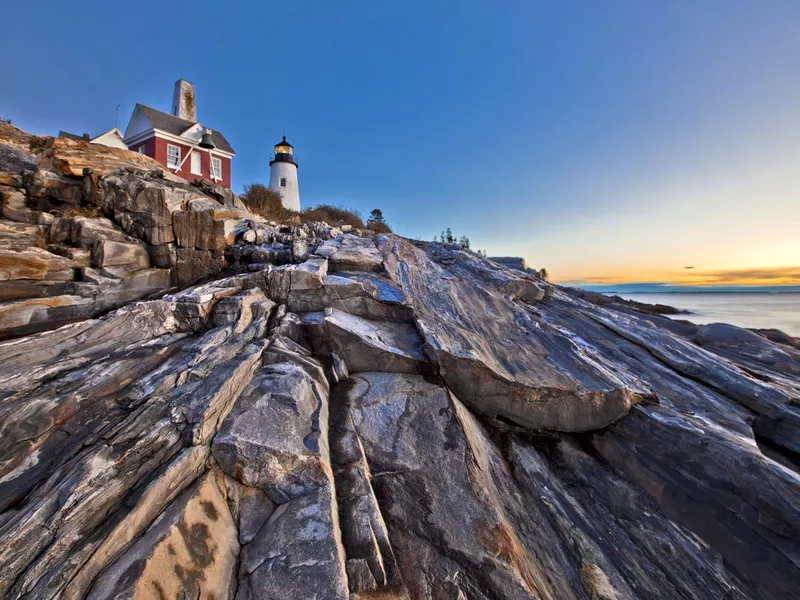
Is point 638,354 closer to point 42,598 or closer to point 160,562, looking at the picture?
point 160,562

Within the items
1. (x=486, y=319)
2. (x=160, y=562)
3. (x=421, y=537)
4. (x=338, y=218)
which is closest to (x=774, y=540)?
(x=421, y=537)

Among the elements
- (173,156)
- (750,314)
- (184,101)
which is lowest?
(750,314)

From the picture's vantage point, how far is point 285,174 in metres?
36.2

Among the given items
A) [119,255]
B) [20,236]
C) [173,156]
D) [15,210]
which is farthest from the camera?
[173,156]

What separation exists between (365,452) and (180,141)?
36.9 m

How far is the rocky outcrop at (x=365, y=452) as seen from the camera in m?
3.57

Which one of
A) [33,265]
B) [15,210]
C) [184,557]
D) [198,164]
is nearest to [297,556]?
[184,557]

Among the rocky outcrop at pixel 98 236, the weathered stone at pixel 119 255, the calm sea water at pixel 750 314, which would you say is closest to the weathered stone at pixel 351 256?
the rocky outcrop at pixel 98 236

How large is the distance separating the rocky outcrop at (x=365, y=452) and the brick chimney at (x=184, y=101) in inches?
1279

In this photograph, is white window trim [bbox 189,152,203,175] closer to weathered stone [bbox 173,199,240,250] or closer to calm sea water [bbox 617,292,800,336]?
weathered stone [bbox 173,199,240,250]

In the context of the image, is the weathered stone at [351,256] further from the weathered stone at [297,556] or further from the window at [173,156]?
the window at [173,156]

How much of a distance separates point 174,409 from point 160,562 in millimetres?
2047

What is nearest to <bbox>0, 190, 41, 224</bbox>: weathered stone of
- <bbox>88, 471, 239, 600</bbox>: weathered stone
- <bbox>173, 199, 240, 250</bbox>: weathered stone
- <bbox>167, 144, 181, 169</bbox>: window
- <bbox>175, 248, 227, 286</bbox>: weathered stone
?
<bbox>173, 199, 240, 250</bbox>: weathered stone

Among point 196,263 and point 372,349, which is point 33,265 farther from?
point 372,349
